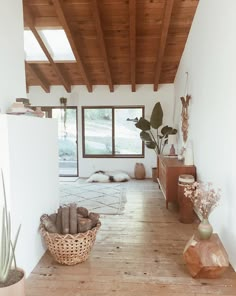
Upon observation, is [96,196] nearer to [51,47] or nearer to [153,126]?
[153,126]

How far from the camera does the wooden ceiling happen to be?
4.54 meters

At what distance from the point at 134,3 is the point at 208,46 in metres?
1.33

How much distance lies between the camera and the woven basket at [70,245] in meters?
2.70

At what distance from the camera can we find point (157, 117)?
6.66 meters

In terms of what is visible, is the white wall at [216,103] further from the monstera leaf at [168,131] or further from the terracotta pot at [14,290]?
the terracotta pot at [14,290]

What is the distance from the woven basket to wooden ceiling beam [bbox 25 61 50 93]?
462 cm

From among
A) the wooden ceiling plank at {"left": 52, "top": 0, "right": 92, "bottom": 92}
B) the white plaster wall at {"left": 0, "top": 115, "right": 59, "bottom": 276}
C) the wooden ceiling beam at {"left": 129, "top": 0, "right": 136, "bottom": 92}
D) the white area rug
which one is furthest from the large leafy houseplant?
the white plaster wall at {"left": 0, "top": 115, "right": 59, "bottom": 276}

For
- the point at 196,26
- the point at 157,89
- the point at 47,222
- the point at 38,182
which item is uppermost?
the point at 196,26

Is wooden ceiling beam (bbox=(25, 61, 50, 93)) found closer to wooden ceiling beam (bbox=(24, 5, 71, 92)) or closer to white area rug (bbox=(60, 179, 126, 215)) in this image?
wooden ceiling beam (bbox=(24, 5, 71, 92))

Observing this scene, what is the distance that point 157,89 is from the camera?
23.8 ft

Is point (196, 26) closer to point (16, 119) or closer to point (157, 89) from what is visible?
point (157, 89)

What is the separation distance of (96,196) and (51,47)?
328 centimetres

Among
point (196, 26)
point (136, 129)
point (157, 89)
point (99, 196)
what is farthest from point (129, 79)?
point (99, 196)

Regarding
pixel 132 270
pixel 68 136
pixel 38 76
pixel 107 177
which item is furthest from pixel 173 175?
pixel 38 76
